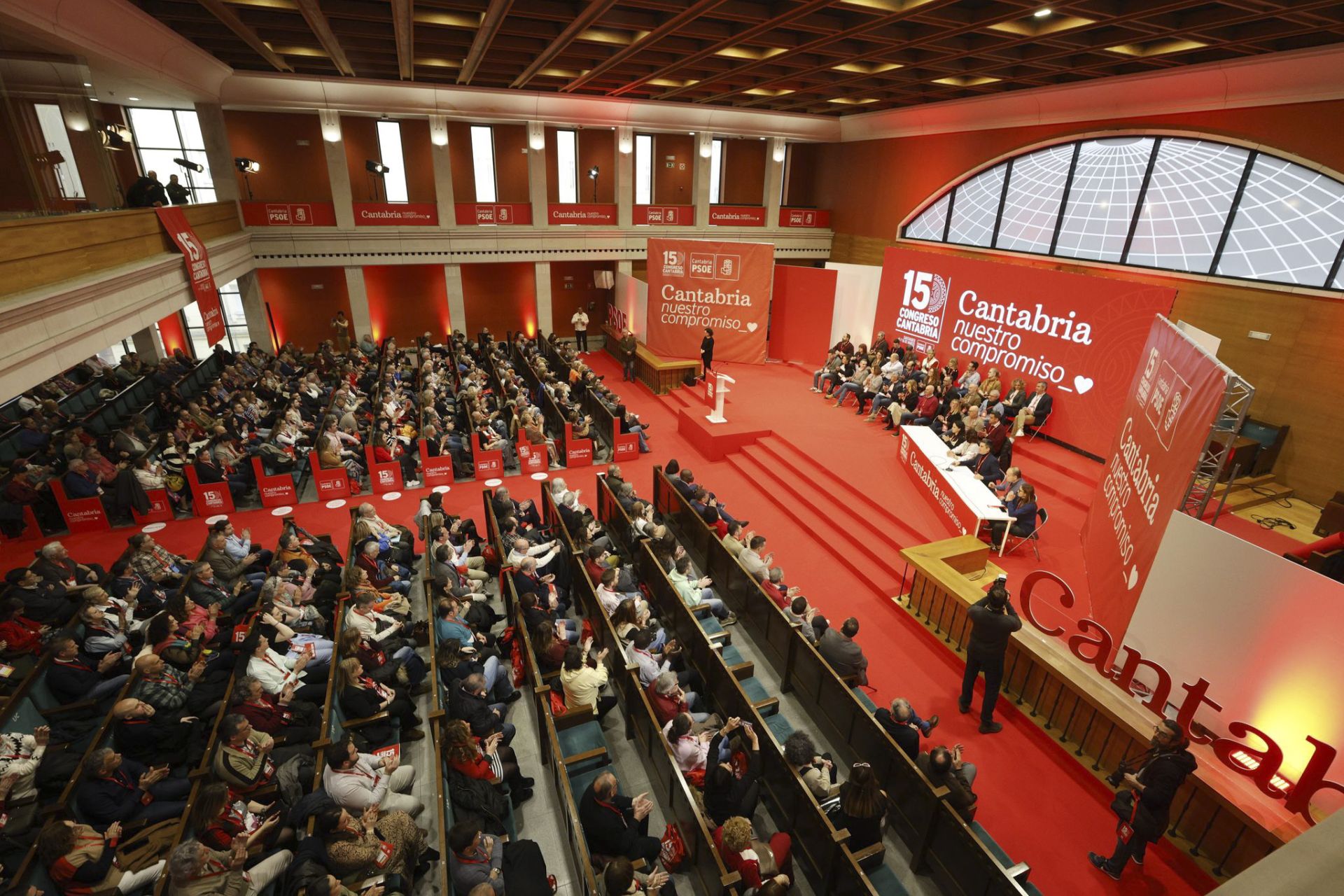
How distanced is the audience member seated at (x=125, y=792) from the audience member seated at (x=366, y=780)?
38.9 inches

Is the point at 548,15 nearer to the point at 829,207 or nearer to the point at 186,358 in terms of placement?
the point at 186,358

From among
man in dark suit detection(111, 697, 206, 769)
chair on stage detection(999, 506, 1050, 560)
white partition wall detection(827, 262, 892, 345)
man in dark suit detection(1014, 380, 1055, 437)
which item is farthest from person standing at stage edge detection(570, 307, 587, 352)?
man in dark suit detection(111, 697, 206, 769)

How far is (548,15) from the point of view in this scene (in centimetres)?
847

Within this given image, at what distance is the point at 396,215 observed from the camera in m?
15.3

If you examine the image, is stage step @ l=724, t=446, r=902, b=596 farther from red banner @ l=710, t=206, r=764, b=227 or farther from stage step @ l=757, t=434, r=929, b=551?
red banner @ l=710, t=206, r=764, b=227

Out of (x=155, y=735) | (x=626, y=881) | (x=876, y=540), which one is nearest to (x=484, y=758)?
(x=626, y=881)

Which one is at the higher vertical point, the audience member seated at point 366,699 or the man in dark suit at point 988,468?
the man in dark suit at point 988,468

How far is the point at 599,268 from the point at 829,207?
742 cm

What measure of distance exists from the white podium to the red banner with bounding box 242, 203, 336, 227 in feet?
33.3

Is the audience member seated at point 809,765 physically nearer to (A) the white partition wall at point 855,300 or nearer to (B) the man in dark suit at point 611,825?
(B) the man in dark suit at point 611,825

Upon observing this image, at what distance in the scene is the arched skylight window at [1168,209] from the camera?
8.66m

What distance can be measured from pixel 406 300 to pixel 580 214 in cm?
553

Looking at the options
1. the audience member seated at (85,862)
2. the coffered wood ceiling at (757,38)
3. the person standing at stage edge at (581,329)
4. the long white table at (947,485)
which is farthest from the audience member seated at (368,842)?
the person standing at stage edge at (581,329)

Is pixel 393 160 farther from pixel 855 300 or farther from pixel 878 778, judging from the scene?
pixel 878 778
